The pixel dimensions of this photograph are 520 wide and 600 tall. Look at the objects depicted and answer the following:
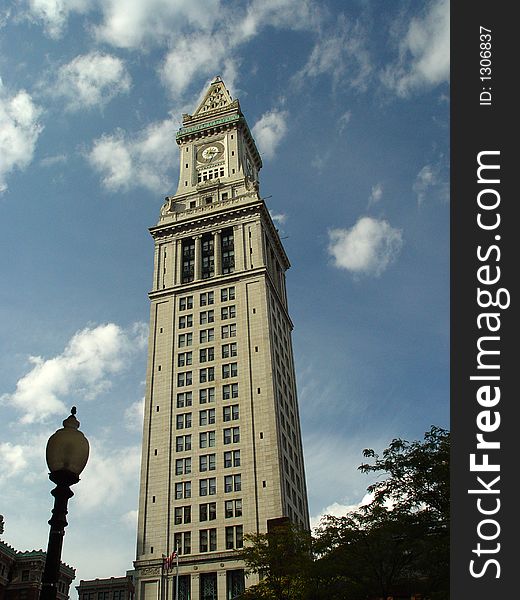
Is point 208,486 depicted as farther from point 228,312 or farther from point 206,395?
point 228,312

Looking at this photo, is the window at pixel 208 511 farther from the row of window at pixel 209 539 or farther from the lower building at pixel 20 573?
the lower building at pixel 20 573

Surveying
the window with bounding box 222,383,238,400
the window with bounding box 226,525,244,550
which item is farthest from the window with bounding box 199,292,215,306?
the window with bounding box 226,525,244,550

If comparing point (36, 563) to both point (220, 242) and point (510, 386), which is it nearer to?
point (220, 242)

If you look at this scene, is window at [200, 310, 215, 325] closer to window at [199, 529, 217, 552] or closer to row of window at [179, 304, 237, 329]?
row of window at [179, 304, 237, 329]

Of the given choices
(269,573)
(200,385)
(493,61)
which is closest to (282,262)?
(200,385)

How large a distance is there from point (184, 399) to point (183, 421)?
10.3 ft

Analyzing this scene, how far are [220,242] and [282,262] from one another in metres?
15.2

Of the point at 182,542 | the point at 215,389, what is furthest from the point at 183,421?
the point at 182,542

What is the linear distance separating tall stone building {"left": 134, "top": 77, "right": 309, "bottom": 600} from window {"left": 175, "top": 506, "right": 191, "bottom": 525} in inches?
4.7

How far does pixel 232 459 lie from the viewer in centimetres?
7838

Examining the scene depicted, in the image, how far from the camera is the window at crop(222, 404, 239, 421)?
268 feet

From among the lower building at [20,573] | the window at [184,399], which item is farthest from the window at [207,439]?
the lower building at [20,573]

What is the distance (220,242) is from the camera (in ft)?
327

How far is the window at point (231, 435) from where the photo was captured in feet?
262
